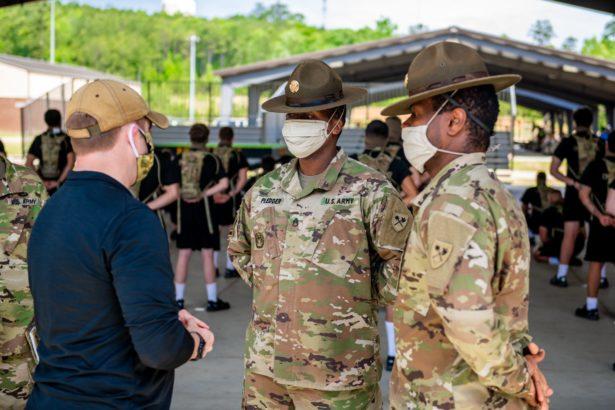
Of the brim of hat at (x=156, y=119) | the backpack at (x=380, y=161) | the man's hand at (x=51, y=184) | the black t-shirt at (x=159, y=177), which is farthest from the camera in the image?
the man's hand at (x=51, y=184)

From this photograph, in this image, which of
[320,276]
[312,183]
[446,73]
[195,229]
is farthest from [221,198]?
[446,73]

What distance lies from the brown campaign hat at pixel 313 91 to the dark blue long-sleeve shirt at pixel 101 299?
1.20m

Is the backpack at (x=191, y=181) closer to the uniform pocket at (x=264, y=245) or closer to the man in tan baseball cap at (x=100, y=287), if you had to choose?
the uniform pocket at (x=264, y=245)

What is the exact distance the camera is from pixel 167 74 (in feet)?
236

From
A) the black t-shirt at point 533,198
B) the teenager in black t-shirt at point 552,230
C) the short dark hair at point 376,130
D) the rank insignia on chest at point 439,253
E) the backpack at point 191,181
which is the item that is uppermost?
the short dark hair at point 376,130

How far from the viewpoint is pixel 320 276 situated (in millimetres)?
3152

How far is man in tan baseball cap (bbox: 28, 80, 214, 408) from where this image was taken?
2.22m

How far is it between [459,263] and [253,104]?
70.7 ft

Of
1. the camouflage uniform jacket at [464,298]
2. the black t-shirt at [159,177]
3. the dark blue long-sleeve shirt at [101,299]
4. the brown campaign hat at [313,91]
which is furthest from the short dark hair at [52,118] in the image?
the camouflage uniform jacket at [464,298]

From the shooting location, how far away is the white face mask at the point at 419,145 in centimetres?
254

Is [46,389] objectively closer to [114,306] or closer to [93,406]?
[93,406]

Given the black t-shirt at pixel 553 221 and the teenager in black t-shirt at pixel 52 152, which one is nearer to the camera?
the teenager in black t-shirt at pixel 52 152

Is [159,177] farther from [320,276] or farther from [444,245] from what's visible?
[444,245]

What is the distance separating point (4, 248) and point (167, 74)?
2756 inches
